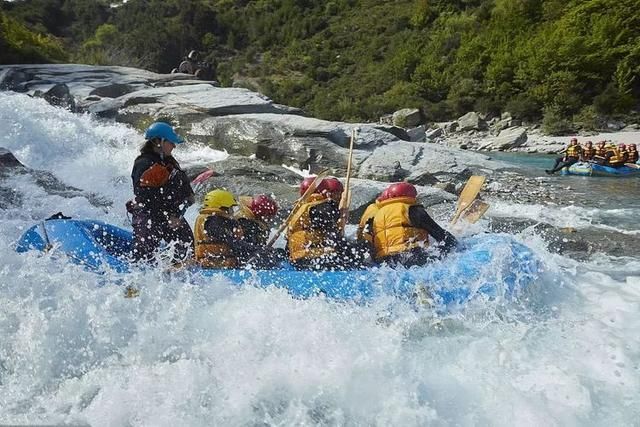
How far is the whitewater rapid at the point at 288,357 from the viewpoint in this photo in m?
2.95

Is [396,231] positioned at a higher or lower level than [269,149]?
higher

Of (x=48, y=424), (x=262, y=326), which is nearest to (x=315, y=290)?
(x=262, y=326)

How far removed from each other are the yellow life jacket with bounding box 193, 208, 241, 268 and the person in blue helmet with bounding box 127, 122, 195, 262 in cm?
18

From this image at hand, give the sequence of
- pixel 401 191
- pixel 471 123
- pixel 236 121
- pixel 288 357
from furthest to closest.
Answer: pixel 471 123, pixel 236 121, pixel 401 191, pixel 288 357

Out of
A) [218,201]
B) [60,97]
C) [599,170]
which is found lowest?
[599,170]

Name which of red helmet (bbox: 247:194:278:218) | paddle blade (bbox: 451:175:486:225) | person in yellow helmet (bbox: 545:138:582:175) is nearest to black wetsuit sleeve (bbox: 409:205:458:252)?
paddle blade (bbox: 451:175:486:225)

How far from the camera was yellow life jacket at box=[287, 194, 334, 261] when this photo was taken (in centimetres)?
438

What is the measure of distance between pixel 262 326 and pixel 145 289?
3.08ft

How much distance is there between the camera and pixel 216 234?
4.25 meters

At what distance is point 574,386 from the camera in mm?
3143

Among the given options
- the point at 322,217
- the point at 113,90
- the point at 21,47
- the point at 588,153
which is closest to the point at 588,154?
the point at 588,153

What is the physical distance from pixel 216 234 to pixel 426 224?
168 centimetres

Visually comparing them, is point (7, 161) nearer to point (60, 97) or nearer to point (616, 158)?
point (60, 97)

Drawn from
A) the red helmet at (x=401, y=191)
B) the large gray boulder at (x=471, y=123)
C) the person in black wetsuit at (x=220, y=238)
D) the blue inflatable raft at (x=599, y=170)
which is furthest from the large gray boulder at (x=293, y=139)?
the large gray boulder at (x=471, y=123)
